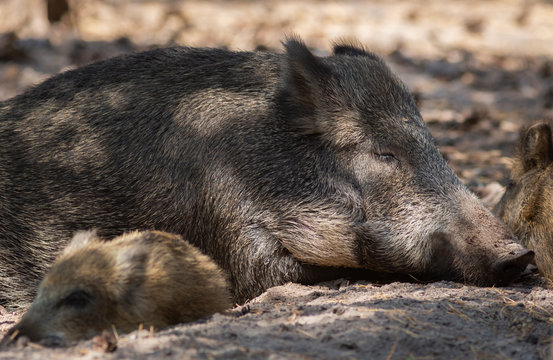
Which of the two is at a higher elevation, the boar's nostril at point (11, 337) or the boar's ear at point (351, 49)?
the boar's ear at point (351, 49)

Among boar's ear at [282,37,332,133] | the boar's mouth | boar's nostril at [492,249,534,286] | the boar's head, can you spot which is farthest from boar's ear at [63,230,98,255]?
boar's nostril at [492,249,534,286]

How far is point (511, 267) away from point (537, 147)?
5.06ft

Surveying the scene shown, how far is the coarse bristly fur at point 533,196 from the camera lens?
203 inches

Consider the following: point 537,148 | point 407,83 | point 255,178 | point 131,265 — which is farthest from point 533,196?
point 407,83

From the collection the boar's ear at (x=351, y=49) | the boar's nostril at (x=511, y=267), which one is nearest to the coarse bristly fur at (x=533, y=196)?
the boar's nostril at (x=511, y=267)

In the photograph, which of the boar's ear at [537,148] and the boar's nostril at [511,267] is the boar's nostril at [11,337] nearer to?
the boar's nostril at [511,267]

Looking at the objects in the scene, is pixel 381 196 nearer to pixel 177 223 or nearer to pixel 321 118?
pixel 321 118

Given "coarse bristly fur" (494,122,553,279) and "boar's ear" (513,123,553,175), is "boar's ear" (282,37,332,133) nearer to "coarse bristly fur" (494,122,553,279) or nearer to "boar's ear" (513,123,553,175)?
"coarse bristly fur" (494,122,553,279)

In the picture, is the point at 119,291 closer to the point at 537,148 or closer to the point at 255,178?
the point at 255,178

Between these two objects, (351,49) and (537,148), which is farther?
(351,49)

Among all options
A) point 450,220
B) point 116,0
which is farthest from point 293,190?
point 116,0

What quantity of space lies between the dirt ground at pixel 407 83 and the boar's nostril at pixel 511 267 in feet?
0.27

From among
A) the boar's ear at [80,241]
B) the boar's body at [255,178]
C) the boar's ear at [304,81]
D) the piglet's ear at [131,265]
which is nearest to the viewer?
the piglet's ear at [131,265]

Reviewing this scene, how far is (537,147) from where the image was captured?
5.85m
